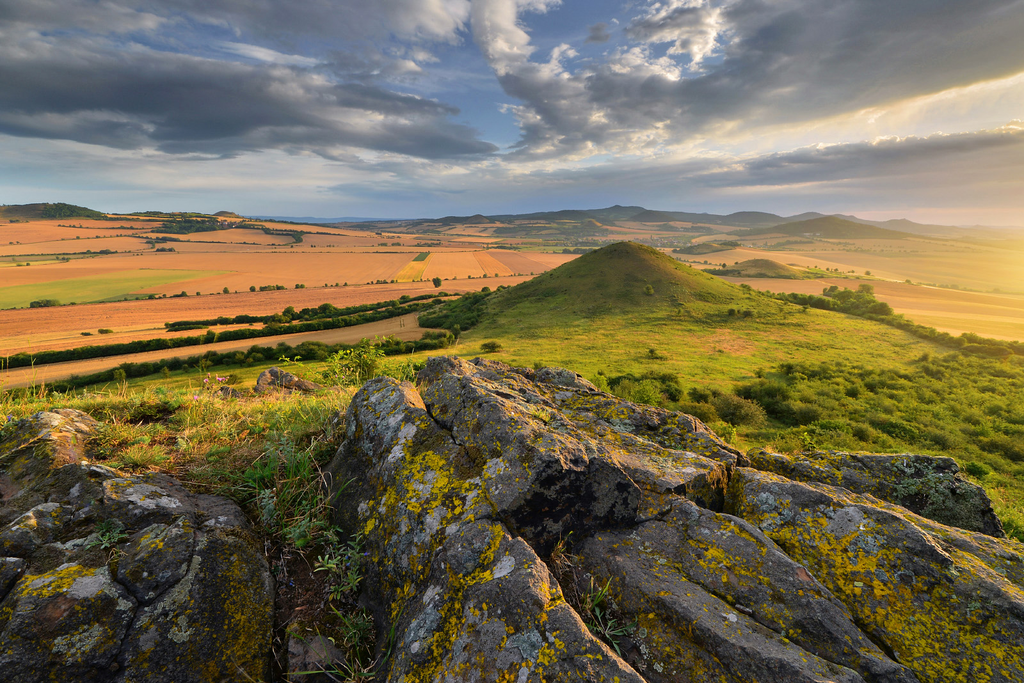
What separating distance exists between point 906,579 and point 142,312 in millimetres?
111725

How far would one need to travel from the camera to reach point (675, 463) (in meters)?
5.75

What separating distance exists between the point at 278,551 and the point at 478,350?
1622 inches

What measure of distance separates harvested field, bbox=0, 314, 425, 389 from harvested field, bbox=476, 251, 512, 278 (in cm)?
7531

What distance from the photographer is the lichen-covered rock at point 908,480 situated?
5.59m

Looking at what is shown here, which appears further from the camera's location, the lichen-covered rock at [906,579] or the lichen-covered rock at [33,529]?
the lichen-covered rock at [906,579]

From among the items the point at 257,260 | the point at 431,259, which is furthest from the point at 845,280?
the point at 257,260

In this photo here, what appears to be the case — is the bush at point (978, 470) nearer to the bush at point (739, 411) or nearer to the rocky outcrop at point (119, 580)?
the bush at point (739, 411)

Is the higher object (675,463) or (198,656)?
(675,463)

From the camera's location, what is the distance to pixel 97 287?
355 feet

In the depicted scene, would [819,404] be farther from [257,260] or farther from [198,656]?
[257,260]

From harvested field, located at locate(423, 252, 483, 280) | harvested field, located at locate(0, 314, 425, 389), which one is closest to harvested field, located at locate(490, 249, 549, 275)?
harvested field, located at locate(423, 252, 483, 280)

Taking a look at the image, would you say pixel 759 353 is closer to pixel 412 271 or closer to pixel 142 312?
pixel 142 312

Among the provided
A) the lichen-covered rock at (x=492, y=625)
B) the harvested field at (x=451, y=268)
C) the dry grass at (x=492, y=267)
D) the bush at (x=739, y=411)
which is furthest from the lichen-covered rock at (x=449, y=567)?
the dry grass at (x=492, y=267)

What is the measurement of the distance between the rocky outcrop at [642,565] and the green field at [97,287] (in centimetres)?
13434
